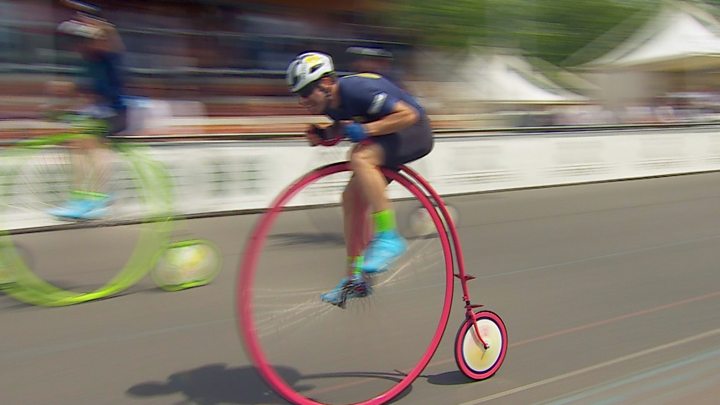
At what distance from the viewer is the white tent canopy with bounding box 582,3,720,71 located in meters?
20.8

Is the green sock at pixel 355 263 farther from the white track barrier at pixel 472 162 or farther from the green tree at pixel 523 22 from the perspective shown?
the green tree at pixel 523 22

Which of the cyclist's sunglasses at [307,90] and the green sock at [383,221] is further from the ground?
the cyclist's sunglasses at [307,90]

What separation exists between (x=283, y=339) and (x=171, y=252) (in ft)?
8.98

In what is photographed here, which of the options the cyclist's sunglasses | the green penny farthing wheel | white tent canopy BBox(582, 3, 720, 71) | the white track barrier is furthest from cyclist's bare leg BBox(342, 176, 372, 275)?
white tent canopy BBox(582, 3, 720, 71)

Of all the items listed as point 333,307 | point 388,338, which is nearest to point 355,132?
point 333,307

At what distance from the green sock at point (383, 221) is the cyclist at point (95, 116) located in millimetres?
3060

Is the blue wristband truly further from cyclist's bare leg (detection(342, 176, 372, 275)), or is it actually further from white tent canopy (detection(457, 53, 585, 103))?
white tent canopy (detection(457, 53, 585, 103))

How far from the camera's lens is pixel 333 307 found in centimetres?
389

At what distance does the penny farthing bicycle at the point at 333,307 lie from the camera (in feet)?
11.2

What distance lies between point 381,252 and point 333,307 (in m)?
0.54

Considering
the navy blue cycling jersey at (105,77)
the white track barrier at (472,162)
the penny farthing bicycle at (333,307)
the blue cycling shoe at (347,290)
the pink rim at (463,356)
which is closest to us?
the penny farthing bicycle at (333,307)

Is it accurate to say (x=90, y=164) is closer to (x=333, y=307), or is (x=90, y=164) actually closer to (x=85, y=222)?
(x=85, y=222)

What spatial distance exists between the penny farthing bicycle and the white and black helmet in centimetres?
41

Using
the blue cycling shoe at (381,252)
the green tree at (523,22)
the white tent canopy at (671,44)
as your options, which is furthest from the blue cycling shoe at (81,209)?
the white tent canopy at (671,44)
